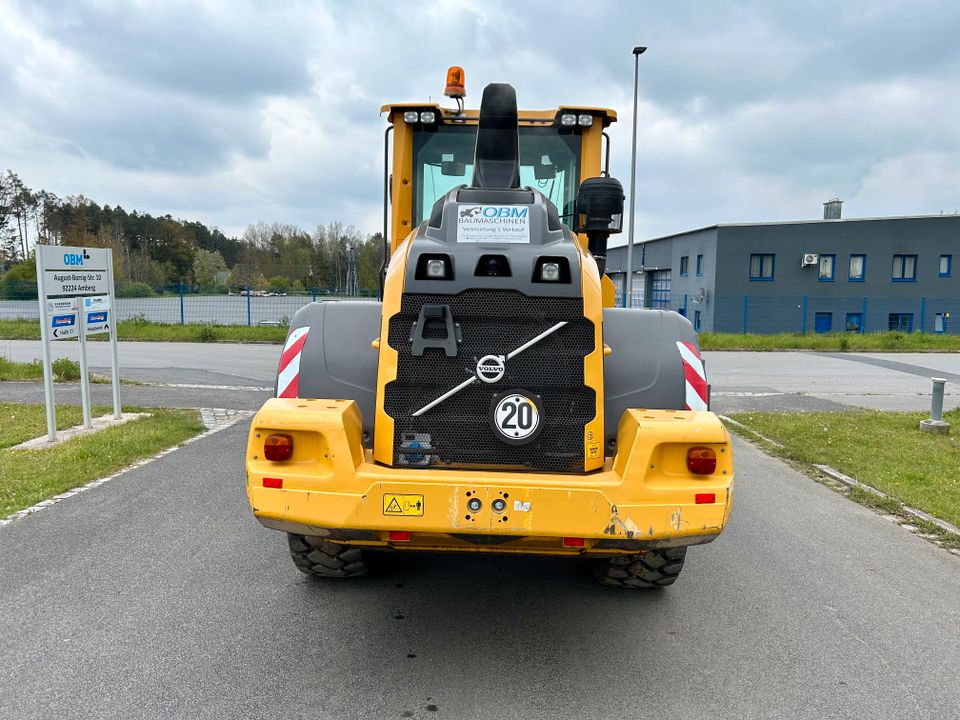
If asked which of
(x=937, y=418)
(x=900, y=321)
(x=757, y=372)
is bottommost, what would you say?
(x=757, y=372)

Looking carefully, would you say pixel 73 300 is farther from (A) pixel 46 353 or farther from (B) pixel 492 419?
(B) pixel 492 419

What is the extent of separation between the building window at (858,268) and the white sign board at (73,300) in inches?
1211

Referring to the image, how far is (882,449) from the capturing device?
780cm

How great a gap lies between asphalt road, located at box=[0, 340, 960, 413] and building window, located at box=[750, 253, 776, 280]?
9.84 m

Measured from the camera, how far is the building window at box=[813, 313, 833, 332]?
30.5m

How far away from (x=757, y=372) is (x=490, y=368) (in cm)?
1414

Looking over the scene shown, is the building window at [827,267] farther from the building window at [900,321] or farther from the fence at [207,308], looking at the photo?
the fence at [207,308]

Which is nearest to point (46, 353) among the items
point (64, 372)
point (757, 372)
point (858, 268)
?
point (64, 372)

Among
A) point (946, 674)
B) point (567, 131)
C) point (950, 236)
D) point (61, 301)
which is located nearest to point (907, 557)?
point (946, 674)

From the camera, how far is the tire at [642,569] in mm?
3787

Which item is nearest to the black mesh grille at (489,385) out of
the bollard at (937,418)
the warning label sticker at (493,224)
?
the warning label sticker at (493,224)

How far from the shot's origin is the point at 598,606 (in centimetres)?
388

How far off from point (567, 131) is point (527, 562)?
3268 millimetres

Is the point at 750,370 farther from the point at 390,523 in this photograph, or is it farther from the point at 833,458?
the point at 390,523
